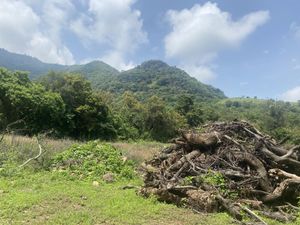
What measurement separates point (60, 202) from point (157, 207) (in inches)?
78.8

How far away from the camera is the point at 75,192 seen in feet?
26.0

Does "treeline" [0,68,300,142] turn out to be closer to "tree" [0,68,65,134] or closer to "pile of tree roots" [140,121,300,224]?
"tree" [0,68,65,134]

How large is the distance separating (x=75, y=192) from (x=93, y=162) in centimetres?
291

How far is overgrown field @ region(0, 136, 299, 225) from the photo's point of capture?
238 inches

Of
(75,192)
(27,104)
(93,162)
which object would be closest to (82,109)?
(27,104)

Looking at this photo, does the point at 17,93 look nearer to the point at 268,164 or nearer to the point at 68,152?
the point at 68,152

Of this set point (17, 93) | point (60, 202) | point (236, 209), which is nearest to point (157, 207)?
point (236, 209)

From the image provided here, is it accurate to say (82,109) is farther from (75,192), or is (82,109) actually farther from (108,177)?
(75,192)

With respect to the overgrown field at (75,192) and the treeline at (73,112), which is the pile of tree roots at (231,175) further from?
the treeline at (73,112)

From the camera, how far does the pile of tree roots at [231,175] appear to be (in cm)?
689

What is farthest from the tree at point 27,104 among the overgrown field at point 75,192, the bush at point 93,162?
the bush at point 93,162

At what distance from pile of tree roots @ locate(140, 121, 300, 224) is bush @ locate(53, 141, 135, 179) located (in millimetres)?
1652

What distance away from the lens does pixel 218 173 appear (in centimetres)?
791

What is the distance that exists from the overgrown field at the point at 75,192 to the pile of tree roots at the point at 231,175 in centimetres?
43
